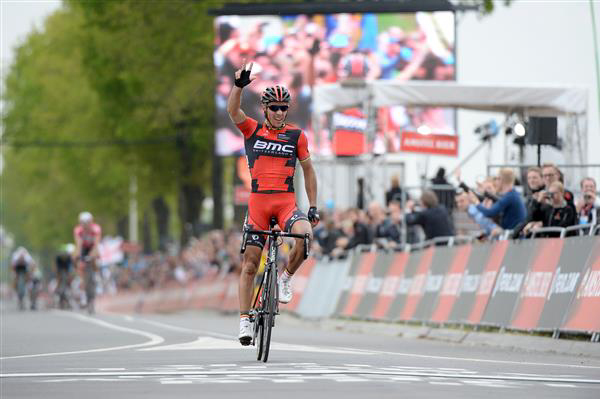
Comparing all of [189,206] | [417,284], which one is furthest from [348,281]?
[189,206]

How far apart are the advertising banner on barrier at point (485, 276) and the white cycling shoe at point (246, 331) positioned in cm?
580

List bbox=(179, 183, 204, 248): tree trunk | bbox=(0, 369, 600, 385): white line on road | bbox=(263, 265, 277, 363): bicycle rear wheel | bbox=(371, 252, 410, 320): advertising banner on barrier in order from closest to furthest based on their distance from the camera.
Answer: bbox=(0, 369, 600, 385): white line on road, bbox=(263, 265, 277, 363): bicycle rear wheel, bbox=(371, 252, 410, 320): advertising banner on barrier, bbox=(179, 183, 204, 248): tree trunk

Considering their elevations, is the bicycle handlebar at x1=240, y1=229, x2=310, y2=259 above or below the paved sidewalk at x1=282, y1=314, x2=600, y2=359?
above

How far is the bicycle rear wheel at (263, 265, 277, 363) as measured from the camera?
13.9 m

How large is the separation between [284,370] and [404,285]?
1102 cm

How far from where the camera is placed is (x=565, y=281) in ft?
56.8

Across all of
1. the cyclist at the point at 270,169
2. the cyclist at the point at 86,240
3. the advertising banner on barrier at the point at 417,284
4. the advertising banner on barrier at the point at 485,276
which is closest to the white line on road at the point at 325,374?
the cyclist at the point at 270,169

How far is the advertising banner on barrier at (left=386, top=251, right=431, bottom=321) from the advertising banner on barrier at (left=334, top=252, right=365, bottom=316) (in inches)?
106

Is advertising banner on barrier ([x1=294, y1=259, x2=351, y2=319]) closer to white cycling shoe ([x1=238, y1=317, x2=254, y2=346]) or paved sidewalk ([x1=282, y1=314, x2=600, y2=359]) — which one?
paved sidewalk ([x1=282, y1=314, x2=600, y2=359])

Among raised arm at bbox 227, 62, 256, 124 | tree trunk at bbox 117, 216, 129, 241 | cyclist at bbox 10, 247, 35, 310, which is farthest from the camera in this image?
tree trunk at bbox 117, 216, 129, 241

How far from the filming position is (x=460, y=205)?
23.6 m

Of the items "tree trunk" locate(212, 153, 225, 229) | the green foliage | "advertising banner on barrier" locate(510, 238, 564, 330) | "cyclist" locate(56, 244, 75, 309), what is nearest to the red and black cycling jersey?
"advertising banner on barrier" locate(510, 238, 564, 330)

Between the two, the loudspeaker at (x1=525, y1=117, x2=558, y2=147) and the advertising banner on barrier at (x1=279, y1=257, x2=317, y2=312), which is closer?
the loudspeaker at (x1=525, y1=117, x2=558, y2=147)

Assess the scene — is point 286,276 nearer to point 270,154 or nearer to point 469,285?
point 270,154
